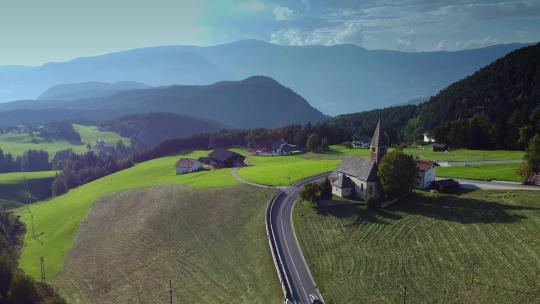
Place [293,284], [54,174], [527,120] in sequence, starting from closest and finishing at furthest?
[293,284] < [527,120] < [54,174]

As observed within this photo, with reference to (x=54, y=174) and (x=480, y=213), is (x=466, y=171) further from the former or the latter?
(x=54, y=174)

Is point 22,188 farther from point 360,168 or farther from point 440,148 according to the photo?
point 440,148

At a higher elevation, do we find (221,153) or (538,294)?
(221,153)

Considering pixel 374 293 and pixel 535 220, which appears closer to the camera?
pixel 374 293

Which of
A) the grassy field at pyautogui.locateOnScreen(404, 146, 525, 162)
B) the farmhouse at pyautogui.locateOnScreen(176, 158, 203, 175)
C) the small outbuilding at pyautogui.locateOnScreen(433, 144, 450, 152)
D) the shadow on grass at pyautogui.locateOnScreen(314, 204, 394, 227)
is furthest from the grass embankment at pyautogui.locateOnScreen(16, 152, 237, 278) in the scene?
the small outbuilding at pyautogui.locateOnScreen(433, 144, 450, 152)

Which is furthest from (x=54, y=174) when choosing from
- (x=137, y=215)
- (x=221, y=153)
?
(x=137, y=215)

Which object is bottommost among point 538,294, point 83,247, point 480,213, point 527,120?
point 83,247
